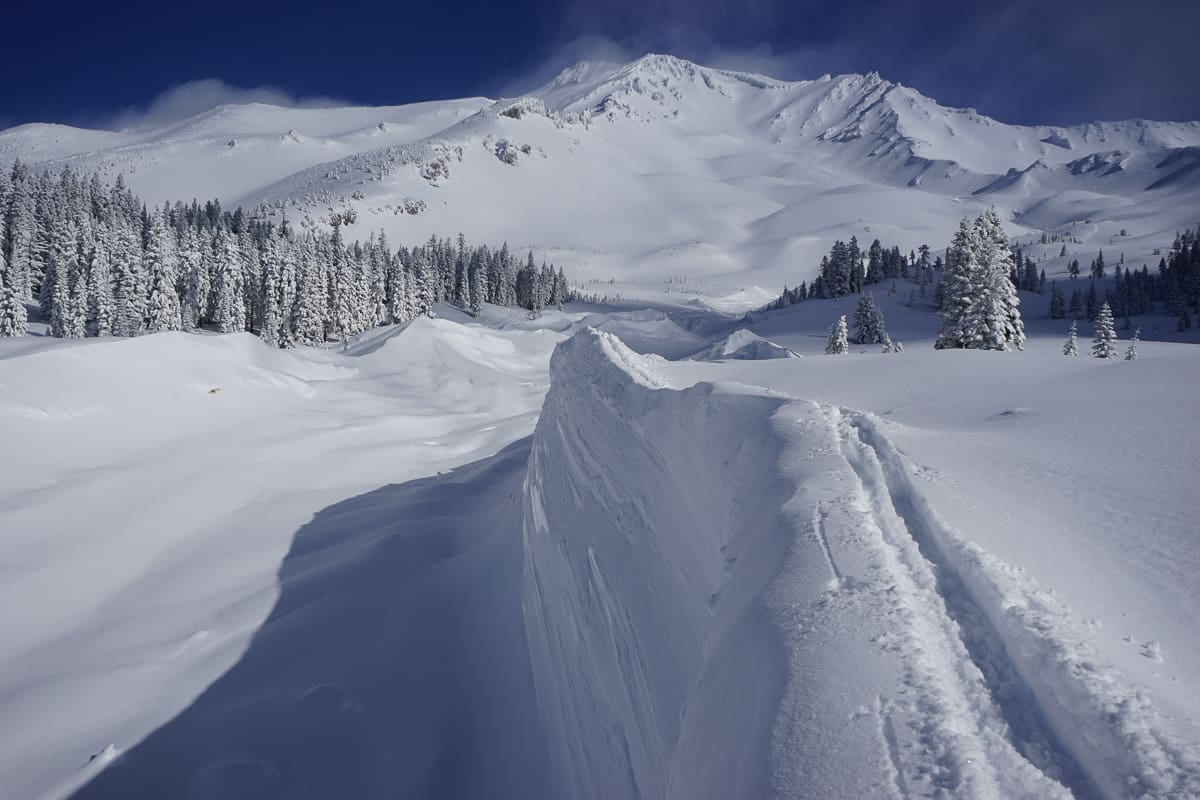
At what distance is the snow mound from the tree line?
41203 mm

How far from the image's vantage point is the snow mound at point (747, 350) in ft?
98.6

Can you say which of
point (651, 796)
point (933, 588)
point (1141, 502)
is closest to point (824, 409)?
point (1141, 502)

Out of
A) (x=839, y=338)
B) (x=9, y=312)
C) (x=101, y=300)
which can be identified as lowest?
(x=839, y=338)

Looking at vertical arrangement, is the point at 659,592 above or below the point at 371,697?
above

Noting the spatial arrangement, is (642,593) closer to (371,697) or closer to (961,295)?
(371,697)

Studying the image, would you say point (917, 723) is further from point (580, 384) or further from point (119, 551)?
point (119, 551)

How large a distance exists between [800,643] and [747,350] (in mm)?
30517

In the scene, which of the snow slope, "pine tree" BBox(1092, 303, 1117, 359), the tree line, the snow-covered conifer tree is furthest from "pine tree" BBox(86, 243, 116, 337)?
"pine tree" BBox(1092, 303, 1117, 359)

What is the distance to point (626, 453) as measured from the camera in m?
7.48

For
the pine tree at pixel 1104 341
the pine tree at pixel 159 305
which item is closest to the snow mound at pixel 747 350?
the pine tree at pixel 1104 341

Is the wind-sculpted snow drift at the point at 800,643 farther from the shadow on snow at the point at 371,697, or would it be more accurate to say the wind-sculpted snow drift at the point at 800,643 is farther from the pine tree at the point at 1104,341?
the pine tree at the point at 1104,341

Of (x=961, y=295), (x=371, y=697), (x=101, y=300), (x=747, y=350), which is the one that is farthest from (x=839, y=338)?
(x=101, y=300)

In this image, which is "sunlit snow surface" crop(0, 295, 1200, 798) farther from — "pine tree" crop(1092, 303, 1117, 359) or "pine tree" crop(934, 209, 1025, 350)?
"pine tree" crop(1092, 303, 1117, 359)

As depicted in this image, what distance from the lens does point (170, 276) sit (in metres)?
48.7
